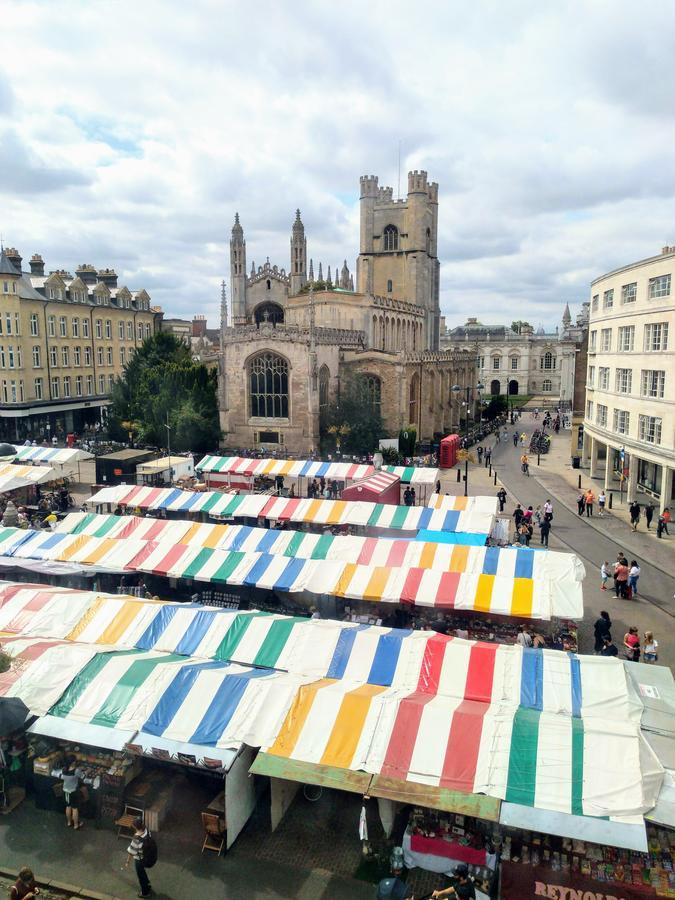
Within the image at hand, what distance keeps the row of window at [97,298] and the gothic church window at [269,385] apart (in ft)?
48.5

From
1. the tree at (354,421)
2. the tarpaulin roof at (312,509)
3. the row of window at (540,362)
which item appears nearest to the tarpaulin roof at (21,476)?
the tarpaulin roof at (312,509)

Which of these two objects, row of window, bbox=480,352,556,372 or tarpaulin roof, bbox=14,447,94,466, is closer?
tarpaulin roof, bbox=14,447,94,466

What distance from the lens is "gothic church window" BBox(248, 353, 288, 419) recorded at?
38.4 m

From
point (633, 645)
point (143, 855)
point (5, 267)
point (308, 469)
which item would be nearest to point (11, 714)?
point (143, 855)

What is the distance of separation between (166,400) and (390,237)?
29.5 m

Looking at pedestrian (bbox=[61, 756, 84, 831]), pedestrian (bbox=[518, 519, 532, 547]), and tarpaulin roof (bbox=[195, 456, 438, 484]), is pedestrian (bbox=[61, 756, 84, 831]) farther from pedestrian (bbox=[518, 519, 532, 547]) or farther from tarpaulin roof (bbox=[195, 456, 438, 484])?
tarpaulin roof (bbox=[195, 456, 438, 484])

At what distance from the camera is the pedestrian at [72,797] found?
29.9ft

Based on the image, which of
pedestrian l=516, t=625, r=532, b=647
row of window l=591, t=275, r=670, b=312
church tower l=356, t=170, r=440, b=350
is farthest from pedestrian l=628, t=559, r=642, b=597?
church tower l=356, t=170, r=440, b=350

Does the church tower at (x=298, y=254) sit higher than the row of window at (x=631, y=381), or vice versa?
the church tower at (x=298, y=254)

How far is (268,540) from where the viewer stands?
54.7ft

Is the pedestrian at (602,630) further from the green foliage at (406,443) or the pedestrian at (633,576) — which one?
the green foliage at (406,443)

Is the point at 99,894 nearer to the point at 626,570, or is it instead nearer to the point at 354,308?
the point at 626,570

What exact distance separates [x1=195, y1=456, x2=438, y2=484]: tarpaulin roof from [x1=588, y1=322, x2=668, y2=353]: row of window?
974 cm

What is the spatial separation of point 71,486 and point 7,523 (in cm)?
995
